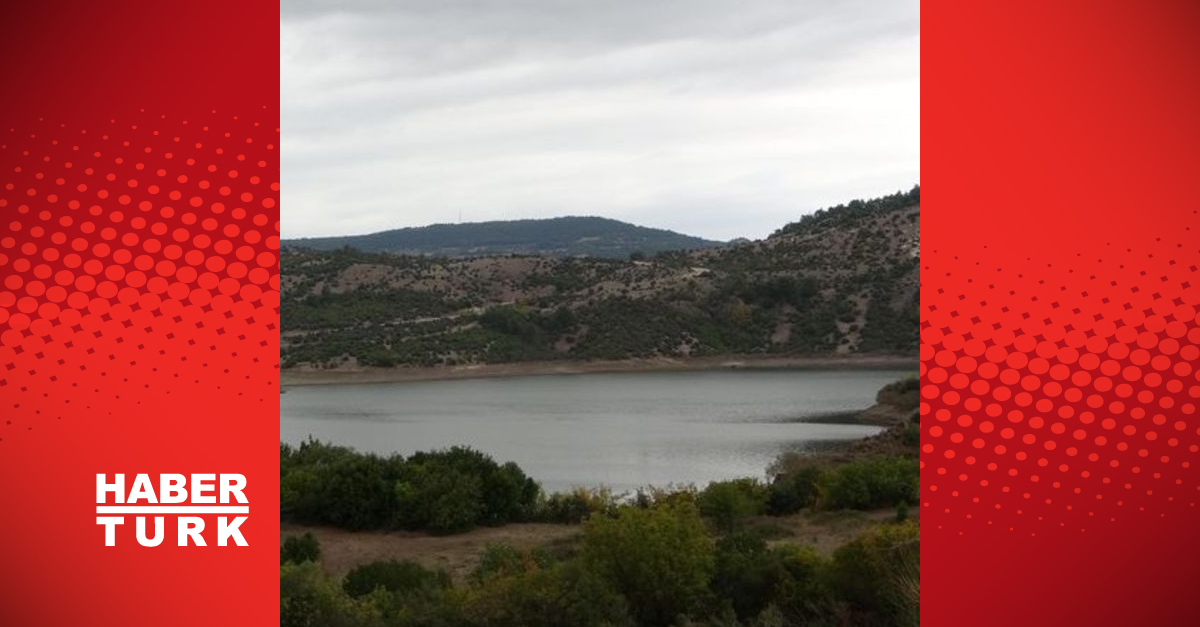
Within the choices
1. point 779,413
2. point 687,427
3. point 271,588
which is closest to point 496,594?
point 271,588

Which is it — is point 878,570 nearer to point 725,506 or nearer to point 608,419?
point 725,506

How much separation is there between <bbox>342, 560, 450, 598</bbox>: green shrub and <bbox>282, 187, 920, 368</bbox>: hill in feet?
147

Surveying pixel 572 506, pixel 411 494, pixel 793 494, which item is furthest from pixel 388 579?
pixel 793 494

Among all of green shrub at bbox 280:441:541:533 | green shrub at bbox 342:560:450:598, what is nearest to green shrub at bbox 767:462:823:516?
green shrub at bbox 280:441:541:533

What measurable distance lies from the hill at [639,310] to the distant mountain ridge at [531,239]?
173 ft

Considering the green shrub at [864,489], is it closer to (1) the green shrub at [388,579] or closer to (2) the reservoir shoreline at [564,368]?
(1) the green shrub at [388,579]

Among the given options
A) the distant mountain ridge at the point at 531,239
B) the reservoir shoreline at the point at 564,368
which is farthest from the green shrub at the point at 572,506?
the distant mountain ridge at the point at 531,239

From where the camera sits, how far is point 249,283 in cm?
557

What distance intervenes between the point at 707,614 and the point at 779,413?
3166cm

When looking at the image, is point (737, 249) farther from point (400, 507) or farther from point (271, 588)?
point (271, 588)

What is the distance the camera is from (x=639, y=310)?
66.1 meters

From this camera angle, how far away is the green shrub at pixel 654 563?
1241cm

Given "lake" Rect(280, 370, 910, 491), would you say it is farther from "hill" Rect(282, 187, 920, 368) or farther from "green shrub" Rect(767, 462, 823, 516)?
"green shrub" Rect(767, 462, 823, 516)

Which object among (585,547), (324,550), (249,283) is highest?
(249,283)
